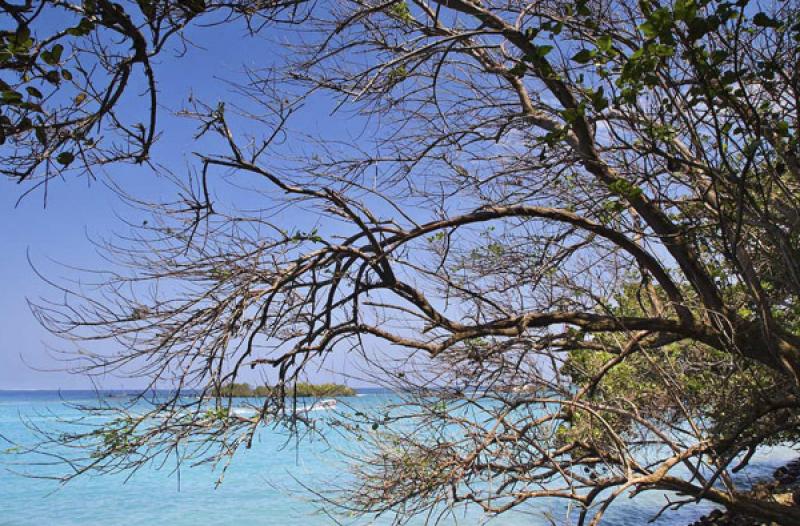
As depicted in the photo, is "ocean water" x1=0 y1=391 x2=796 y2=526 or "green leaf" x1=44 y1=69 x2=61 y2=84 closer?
"green leaf" x1=44 y1=69 x2=61 y2=84

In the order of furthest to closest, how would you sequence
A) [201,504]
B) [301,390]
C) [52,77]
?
[201,504] < [301,390] < [52,77]

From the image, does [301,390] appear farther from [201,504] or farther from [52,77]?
[201,504]

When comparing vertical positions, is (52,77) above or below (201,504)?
below

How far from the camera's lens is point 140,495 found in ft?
62.8

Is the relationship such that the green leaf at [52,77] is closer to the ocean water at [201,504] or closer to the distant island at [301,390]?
the distant island at [301,390]

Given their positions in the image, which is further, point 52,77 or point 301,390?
point 301,390

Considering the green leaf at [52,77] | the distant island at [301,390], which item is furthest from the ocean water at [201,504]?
the green leaf at [52,77]

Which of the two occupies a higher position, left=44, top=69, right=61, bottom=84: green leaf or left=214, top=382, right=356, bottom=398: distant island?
left=44, top=69, right=61, bottom=84: green leaf

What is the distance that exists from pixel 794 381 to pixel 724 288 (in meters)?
1.33

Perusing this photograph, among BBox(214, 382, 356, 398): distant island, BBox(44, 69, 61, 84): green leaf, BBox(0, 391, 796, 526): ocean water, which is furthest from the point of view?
BBox(0, 391, 796, 526): ocean water

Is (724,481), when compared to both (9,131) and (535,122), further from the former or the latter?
(9,131)

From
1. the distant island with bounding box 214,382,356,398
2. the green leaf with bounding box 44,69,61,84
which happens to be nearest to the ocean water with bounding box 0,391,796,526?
the distant island with bounding box 214,382,356,398

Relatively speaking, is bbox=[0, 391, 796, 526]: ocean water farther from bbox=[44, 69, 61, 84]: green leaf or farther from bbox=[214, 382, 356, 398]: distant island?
bbox=[44, 69, 61, 84]: green leaf

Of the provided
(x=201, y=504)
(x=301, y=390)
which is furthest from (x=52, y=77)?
(x=201, y=504)
